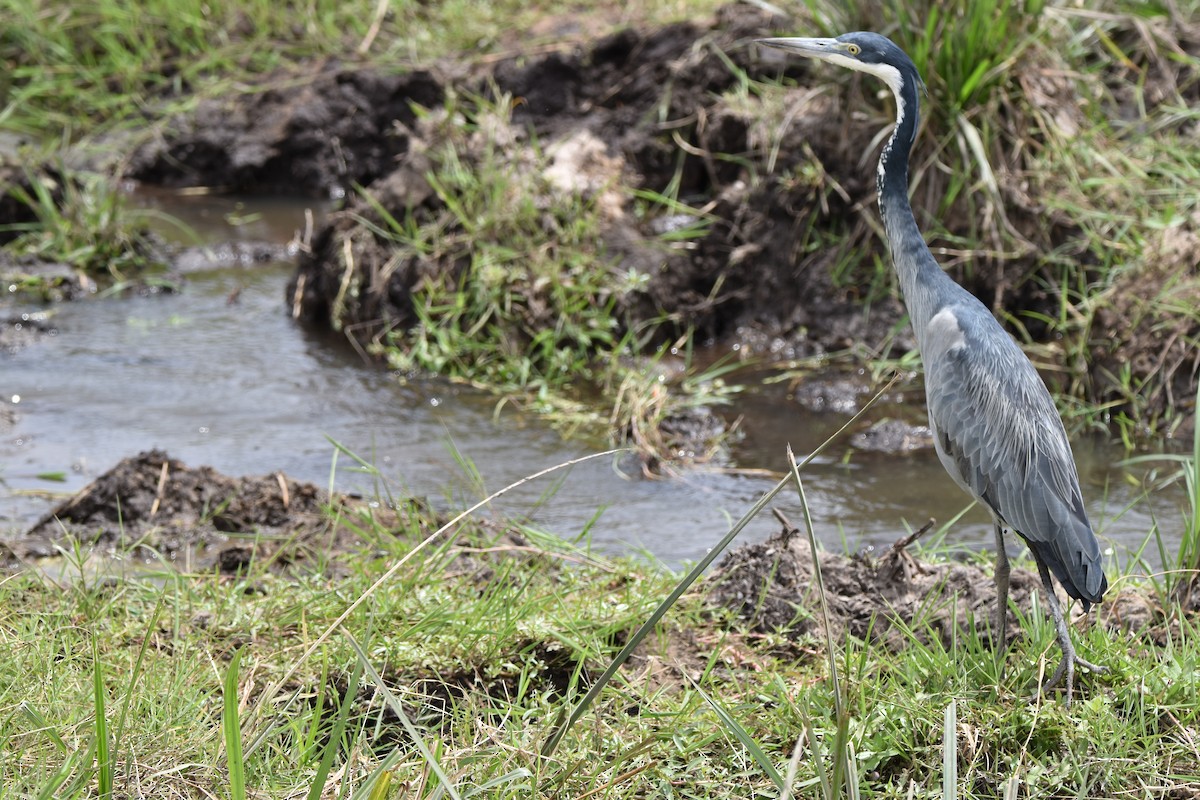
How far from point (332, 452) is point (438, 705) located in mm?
2445

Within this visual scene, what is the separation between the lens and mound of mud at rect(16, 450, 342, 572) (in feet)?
14.3

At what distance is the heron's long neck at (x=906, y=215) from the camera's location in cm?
377

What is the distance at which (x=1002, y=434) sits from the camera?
Answer: 3.55 metres

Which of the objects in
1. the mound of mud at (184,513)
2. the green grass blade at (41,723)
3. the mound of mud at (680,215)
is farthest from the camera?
the mound of mud at (680,215)

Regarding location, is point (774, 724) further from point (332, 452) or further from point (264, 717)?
point (332, 452)

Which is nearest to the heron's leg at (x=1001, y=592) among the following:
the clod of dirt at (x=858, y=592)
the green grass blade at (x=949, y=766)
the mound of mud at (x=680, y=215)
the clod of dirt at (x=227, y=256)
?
the clod of dirt at (x=858, y=592)

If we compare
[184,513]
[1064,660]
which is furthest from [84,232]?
[1064,660]

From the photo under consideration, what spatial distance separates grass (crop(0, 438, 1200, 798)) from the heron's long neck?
99 centimetres

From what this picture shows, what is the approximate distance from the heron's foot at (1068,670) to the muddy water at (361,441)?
3.84ft

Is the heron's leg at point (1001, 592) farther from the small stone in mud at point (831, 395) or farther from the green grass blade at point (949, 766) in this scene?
the small stone in mud at point (831, 395)

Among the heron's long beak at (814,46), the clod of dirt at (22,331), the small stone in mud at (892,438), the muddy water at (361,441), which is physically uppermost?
the heron's long beak at (814,46)

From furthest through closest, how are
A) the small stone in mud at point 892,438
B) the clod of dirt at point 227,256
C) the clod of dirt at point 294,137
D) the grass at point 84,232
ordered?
1. the clod of dirt at point 294,137
2. the clod of dirt at point 227,256
3. the grass at point 84,232
4. the small stone in mud at point 892,438

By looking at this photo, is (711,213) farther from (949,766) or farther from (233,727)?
(233,727)

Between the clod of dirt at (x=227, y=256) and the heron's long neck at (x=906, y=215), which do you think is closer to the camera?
the heron's long neck at (x=906, y=215)
